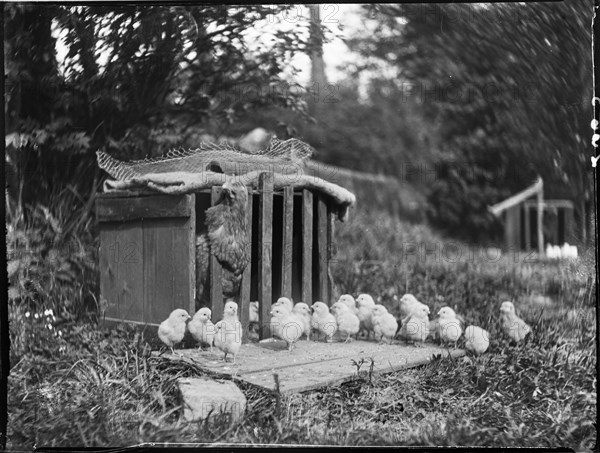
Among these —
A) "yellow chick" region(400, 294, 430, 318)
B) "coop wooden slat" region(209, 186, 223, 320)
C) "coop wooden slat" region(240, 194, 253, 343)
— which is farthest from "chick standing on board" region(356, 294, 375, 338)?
"coop wooden slat" region(209, 186, 223, 320)

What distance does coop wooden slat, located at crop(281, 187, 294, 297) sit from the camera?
13.1ft

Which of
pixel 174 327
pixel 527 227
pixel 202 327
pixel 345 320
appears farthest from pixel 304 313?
pixel 527 227

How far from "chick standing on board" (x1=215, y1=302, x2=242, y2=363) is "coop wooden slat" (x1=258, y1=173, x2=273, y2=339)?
6.5 inches

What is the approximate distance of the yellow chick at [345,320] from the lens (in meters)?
4.03

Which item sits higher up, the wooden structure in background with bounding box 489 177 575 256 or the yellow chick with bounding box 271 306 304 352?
the wooden structure in background with bounding box 489 177 575 256

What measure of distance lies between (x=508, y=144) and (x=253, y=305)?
1857 millimetres

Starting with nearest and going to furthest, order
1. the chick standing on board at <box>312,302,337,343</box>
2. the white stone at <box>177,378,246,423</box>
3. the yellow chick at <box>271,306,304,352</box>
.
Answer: the white stone at <box>177,378,246,423</box>
the yellow chick at <box>271,306,304,352</box>
the chick standing on board at <box>312,302,337,343</box>

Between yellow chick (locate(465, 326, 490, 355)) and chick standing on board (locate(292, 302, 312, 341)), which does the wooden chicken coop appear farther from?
yellow chick (locate(465, 326, 490, 355))

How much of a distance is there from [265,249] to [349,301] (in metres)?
0.60

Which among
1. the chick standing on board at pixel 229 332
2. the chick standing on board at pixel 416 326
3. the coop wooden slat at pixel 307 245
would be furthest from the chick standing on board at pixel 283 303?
the chick standing on board at pixel 416 326

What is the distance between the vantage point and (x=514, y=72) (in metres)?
3.85

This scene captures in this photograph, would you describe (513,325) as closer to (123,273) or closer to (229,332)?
(229,332)

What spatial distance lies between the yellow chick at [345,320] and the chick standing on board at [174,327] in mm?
844

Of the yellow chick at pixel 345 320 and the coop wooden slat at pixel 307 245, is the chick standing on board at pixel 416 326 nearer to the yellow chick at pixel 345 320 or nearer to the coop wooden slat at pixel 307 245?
the yellow chick at pixel 345 320
